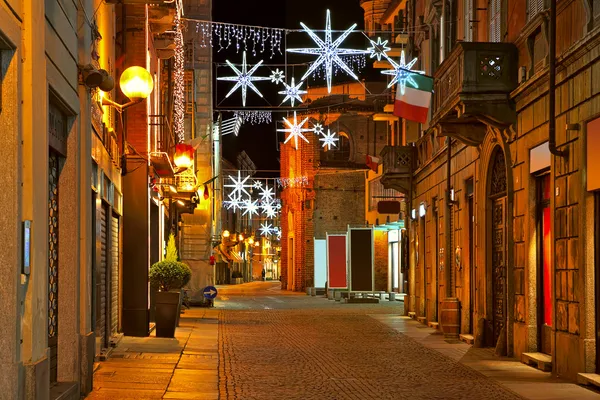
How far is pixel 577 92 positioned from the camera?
13828 mm

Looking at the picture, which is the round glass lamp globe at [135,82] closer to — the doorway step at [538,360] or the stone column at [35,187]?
the doorway step at [538,360]

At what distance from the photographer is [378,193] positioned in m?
48.5

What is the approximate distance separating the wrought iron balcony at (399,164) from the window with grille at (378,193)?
40.6 feet

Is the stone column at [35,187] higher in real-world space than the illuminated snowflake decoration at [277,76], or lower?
lower

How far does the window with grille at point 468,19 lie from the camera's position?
21500 millimetres

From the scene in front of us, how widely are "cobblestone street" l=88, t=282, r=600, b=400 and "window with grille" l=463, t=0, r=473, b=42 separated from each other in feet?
20.6

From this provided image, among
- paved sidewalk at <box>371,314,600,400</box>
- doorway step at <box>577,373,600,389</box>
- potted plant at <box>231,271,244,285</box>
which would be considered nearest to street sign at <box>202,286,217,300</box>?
paved sidewalk at <box>371,314,600,400</box>

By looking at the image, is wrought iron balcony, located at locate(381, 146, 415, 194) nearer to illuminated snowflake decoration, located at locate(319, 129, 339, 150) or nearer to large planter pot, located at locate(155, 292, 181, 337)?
large planter pot, located at locate(155, 292, 181, 337)

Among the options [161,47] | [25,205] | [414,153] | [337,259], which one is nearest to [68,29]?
[25,205]

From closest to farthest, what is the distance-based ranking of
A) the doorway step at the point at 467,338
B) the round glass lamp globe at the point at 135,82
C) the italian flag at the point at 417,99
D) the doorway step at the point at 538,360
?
the doorway step at the point at 538,360
the round glass lamp globe at the point at 135,82
the doorway step at the point at 467,338
the italian flag at the point at 417,99

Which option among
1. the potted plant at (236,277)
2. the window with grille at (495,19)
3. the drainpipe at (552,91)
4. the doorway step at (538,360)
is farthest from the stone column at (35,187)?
the potted plant at (236,277)

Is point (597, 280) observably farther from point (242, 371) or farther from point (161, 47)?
point (161, 47)

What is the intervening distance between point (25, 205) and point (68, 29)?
11.3 ft

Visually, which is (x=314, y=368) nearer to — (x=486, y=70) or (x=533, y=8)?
(x=486, y=70)
